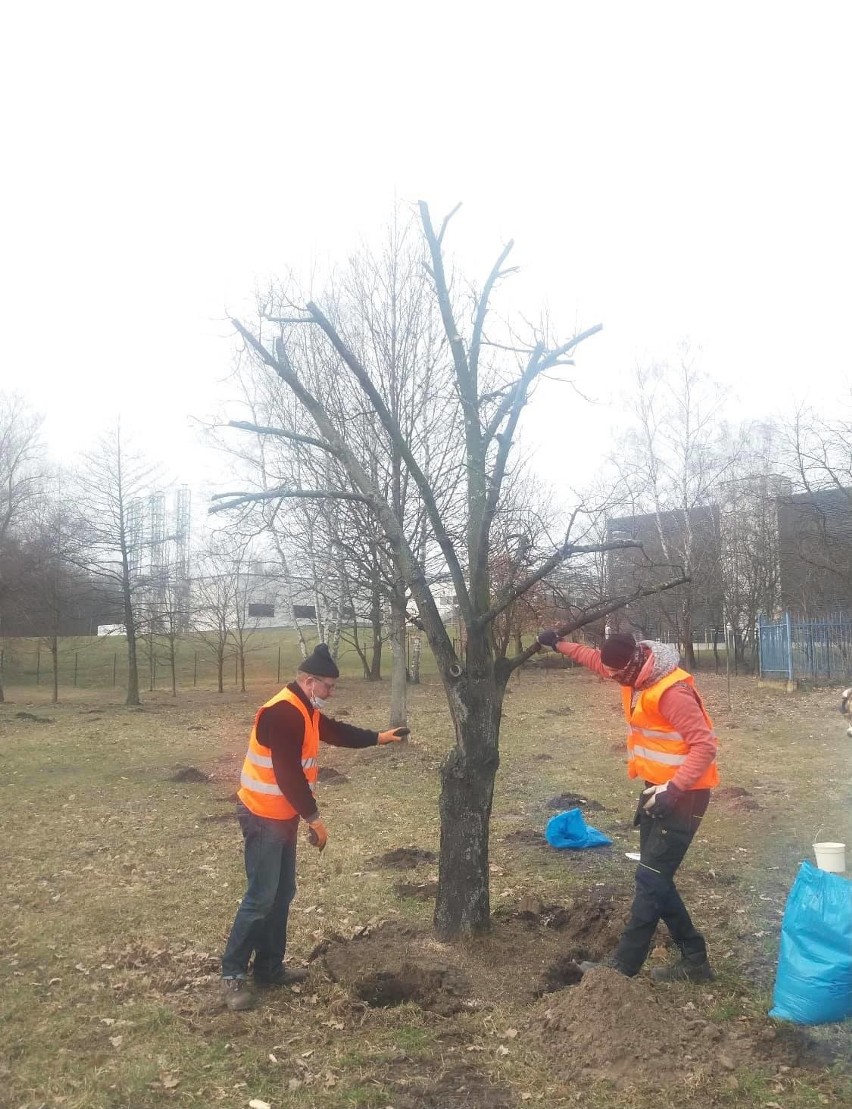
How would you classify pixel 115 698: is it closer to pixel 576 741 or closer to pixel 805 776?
pixel 576 741

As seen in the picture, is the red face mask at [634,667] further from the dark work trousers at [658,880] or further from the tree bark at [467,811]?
the tree bark at [467,811]

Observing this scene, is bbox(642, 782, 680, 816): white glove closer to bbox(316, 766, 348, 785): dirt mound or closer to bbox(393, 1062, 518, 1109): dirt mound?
bbox(393, 1062, 518, 1109): dirt mound

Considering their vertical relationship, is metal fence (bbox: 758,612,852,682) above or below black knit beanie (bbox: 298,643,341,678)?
below

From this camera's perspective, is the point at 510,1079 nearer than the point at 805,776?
Yes

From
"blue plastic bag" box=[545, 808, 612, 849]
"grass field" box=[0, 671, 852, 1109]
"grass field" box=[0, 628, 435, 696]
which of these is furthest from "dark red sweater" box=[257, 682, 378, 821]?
"grass field" box=[0, 628, 435, 696]

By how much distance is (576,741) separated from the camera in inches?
595

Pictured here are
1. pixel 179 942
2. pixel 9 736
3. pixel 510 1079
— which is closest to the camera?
pixel 510 1079

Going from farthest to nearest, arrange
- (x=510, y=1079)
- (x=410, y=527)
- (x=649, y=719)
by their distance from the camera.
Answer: (x=410, y=527)
(x=649, y=719)
(x=510, y=1079)

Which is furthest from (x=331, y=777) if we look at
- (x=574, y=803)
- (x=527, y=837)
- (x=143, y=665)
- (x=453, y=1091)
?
(x=143, y=665)

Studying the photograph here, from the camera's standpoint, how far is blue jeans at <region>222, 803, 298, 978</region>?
4.70 m

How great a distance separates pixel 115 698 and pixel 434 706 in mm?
12976

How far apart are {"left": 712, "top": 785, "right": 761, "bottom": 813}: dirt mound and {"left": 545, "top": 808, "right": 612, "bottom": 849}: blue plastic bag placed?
2031 mm

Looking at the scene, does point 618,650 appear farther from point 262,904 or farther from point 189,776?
point 189,776

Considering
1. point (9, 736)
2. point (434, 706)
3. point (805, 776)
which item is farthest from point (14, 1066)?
point (434, 706)
